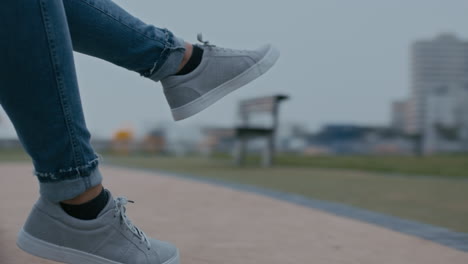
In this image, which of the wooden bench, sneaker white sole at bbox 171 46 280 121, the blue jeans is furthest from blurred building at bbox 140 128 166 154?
the blue jeans

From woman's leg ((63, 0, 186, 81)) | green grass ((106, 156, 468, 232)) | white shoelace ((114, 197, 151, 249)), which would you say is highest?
woman's leg ((63, 0, 186, 81))

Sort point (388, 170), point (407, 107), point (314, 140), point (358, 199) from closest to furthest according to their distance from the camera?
point (358, 199) → point (388, 170) → point (314, 140) → point (407, 107)

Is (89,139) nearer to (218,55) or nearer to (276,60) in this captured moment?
(218,55)

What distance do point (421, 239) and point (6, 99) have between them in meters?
1.08

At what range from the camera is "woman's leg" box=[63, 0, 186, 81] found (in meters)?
0.80

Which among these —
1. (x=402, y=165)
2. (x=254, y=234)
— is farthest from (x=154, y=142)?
(x=254, y=234)

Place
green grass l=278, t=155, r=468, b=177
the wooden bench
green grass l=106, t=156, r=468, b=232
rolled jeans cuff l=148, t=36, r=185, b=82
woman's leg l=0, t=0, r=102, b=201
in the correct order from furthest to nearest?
the wooden bench < green grass l=278, t=155, r=468, b=177 < green grass l=106, t=156, r=468, b=232 < rolled jeans cuff l=148, t=36, r=185, b=82 < woman's leg l=0, t=0, r=102, b=201

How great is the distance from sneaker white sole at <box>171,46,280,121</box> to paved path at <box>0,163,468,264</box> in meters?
0.30

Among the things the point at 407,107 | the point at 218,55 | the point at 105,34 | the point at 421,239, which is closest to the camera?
the point at 105,34

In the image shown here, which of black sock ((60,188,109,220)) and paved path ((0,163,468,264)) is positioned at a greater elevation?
black sock ((60,188,109,220))

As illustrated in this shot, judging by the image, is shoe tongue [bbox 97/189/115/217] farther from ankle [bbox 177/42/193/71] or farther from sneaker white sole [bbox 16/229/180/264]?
ankle [bbox 177/42/193/71]

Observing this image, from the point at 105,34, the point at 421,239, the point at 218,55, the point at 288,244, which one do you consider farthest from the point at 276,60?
the point at 421,239

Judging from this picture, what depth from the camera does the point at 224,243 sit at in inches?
46.1

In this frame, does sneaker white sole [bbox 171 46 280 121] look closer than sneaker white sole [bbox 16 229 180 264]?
No
